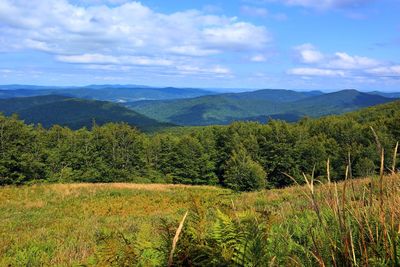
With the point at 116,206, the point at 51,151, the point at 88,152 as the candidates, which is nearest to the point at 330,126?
the point at 88,152

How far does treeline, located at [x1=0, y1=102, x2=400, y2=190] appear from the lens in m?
59.3

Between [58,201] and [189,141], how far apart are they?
54.6m

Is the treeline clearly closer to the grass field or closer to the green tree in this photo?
the green tree

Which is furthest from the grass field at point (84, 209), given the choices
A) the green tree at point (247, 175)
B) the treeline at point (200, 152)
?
the treeline at point (200, 152)

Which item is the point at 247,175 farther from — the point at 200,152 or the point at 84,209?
the point at 84,209

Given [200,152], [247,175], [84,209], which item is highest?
[84,209]

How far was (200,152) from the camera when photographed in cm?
7262

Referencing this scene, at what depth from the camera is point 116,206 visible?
56.1 feet

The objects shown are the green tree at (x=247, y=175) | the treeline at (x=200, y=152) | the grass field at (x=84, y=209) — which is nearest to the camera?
the grass field at (x=84, y=209)

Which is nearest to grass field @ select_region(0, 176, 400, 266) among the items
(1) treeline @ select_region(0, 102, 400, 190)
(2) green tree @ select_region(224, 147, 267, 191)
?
(2) green tree @ select_region(224, 147, 267, 191)

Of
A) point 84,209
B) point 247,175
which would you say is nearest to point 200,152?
point 247,175

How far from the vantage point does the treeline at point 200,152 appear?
59.3m

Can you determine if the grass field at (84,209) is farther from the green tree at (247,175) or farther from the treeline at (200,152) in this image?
the treeline at (200,152)

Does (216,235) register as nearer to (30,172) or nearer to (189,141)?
(30,172)
